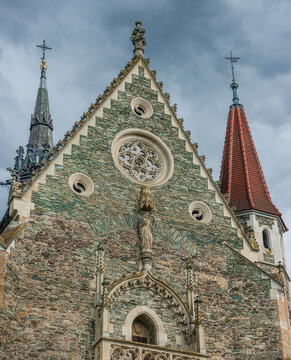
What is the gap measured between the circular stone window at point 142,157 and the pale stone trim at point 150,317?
427 cm

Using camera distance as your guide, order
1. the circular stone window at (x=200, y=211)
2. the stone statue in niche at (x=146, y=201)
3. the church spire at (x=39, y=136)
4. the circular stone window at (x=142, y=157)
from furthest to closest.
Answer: the church spire at (x=39, y=136) < the circular stone window at (x=200, y=211) < the circular stone window at (x=142, y=157) < the stone statue in niche at (x=146, y=201)

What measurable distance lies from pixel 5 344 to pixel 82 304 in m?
2.48

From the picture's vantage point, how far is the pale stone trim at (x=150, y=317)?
18.3 m

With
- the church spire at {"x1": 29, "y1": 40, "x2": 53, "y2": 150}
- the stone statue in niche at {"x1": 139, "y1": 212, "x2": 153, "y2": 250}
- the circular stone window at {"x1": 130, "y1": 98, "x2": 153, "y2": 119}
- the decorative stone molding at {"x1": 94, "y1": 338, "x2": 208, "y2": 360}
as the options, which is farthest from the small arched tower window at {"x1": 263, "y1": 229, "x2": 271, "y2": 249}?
the church spire at {"x1": 29, "y1": 40, "x2": 53, "y2": 150}

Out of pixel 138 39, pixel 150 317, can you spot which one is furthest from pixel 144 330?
pixel 138 39

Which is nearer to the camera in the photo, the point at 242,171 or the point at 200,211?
the point at 200,211

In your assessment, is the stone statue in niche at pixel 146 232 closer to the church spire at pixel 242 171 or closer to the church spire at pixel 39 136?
the church spire at pixel 242 171

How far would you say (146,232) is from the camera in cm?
2020

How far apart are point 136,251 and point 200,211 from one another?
3.09 m

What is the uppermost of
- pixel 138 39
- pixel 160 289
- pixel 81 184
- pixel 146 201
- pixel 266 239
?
pixel 138 39

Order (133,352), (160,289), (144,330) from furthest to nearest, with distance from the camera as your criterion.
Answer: (160,289)
(144,330)
(133,352)

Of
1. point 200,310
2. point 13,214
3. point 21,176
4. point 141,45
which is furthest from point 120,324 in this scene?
point 21,176

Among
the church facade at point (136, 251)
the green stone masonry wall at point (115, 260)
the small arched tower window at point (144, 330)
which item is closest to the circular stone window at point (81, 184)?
the church facade at point (136, 251)

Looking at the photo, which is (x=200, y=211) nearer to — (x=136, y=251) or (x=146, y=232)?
(x=146, y=232)
